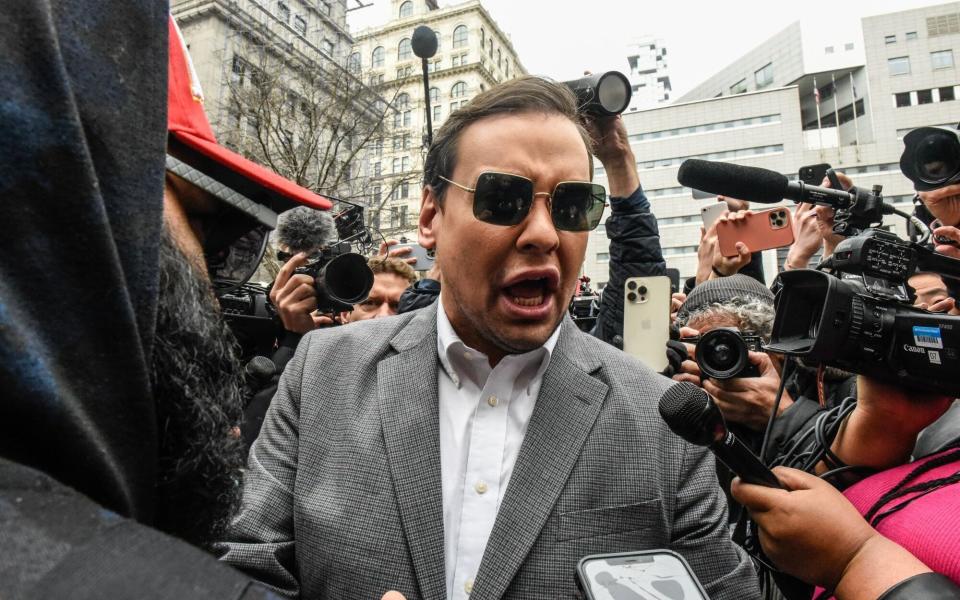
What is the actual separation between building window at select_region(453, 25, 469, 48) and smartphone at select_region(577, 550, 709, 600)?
2492 inches

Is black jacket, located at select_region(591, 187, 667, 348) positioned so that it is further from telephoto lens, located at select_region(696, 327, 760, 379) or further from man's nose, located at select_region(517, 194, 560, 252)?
man's nose, located at select_region(517, 194, 560, 252)

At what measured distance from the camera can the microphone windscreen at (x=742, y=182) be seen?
1.88 m

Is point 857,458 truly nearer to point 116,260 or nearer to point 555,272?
point 555,272

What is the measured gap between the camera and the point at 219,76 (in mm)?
21047

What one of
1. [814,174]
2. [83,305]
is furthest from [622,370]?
[83,305]

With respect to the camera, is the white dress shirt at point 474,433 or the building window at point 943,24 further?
the building window at point 943,24

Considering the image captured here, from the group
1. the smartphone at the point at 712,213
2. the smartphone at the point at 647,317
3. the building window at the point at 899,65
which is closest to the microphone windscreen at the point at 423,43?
the smartphone at the point at 712,213

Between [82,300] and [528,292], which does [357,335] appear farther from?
[82,300]

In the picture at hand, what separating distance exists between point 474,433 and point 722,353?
3.70 feet

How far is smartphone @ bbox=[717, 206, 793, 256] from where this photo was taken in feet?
11.1

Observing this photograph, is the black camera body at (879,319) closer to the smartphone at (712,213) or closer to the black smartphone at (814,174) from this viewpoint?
the black smartphone at (814,174)

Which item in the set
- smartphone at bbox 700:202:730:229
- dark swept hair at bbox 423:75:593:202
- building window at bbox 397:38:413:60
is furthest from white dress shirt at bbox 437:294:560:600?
building window at bbox 397:38:413:60

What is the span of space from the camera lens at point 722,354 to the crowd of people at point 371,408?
4cm

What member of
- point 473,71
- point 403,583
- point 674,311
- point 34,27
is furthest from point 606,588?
point 473,71
